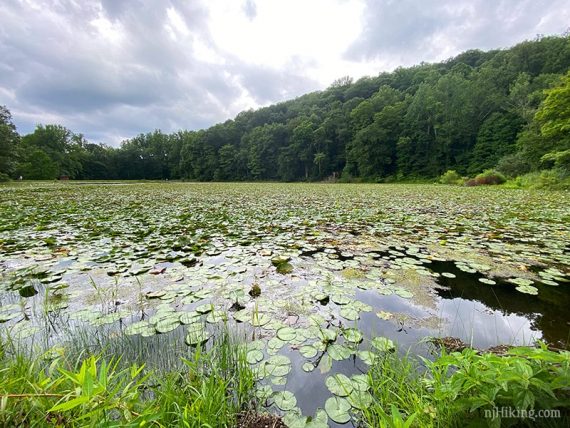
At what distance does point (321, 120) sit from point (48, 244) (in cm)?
4785

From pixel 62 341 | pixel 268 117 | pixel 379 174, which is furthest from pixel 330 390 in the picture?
pixel 268 117

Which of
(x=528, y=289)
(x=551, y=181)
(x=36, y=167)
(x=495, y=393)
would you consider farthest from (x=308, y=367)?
(x=36, y=167)

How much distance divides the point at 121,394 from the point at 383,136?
37728 millimetres

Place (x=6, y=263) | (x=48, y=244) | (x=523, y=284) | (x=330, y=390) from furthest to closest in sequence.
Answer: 1. (x=48, y=244)
2. (x=6, y=263)
3. (x=523, y=284)
4. (x=330, y=390)

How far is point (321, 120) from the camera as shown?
154ft

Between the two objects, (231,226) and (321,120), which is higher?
(321,120)

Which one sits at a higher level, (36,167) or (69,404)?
(36,167)

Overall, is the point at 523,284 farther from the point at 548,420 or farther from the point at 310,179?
the point at 310,179

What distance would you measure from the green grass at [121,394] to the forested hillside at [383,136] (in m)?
16.9

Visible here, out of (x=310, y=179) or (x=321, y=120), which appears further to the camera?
(x=321, y=120)

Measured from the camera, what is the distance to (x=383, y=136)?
3406 cm

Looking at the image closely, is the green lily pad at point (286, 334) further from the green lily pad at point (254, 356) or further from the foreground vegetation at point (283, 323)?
the green lily pad at point (254, 356)

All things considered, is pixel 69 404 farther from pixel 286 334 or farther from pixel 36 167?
pixel 36 167

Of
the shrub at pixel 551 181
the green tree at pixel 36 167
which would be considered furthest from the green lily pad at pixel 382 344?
the green tree at pixel 36 167
